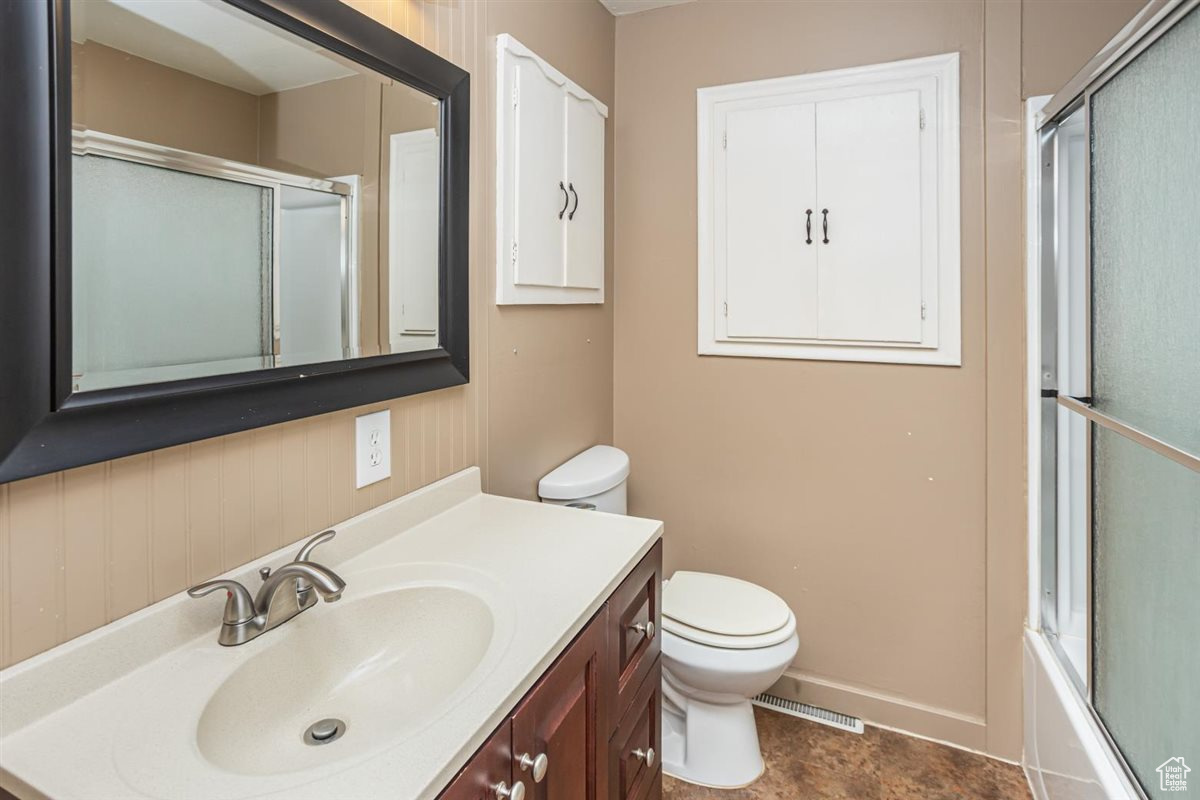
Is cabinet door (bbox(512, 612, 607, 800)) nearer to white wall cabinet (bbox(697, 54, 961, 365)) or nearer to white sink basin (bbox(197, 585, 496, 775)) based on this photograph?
white sink basin (bbox(197, 585, 496, 775))

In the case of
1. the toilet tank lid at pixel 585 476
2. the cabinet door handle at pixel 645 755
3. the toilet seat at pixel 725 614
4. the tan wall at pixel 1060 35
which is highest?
the tan wall at pixel 1060 35

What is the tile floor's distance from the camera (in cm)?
182

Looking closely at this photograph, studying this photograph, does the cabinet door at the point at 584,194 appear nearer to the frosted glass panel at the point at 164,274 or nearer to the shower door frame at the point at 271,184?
the shower door frame at the point at 271,184

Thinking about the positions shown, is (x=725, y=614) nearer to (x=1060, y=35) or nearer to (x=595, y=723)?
(x=595, y=723)

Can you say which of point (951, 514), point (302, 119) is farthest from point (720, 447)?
point (302, 119)

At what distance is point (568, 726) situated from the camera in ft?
3.28

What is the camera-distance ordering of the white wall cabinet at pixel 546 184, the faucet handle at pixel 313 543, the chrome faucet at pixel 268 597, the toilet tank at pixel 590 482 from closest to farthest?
the chrome faucet at pixel 268 597
the faucet handle at pixel 313 543
the white wall cabinet at pixel 546 184
the toilet tank at pixel 590 482

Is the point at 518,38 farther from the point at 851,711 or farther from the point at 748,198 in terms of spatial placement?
the point at 851,711

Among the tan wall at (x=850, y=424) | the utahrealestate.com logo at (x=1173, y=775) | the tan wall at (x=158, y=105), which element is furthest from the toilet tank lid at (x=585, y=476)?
the utahrealestate.com logo at (x=1173, y=775)

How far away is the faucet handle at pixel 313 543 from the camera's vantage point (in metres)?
1.04

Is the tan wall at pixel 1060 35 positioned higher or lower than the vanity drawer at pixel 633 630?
higher

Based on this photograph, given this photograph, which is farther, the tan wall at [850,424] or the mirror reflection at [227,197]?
the tan wall at [850,424]

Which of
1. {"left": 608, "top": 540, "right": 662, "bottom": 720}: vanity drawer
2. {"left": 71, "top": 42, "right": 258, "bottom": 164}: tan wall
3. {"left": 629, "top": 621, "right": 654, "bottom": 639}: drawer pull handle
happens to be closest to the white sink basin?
{"left": 608, "top": 540, "right": 662, "bottom": 720}: vanity drawer

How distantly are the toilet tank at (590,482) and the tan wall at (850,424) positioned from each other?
0.37 m
